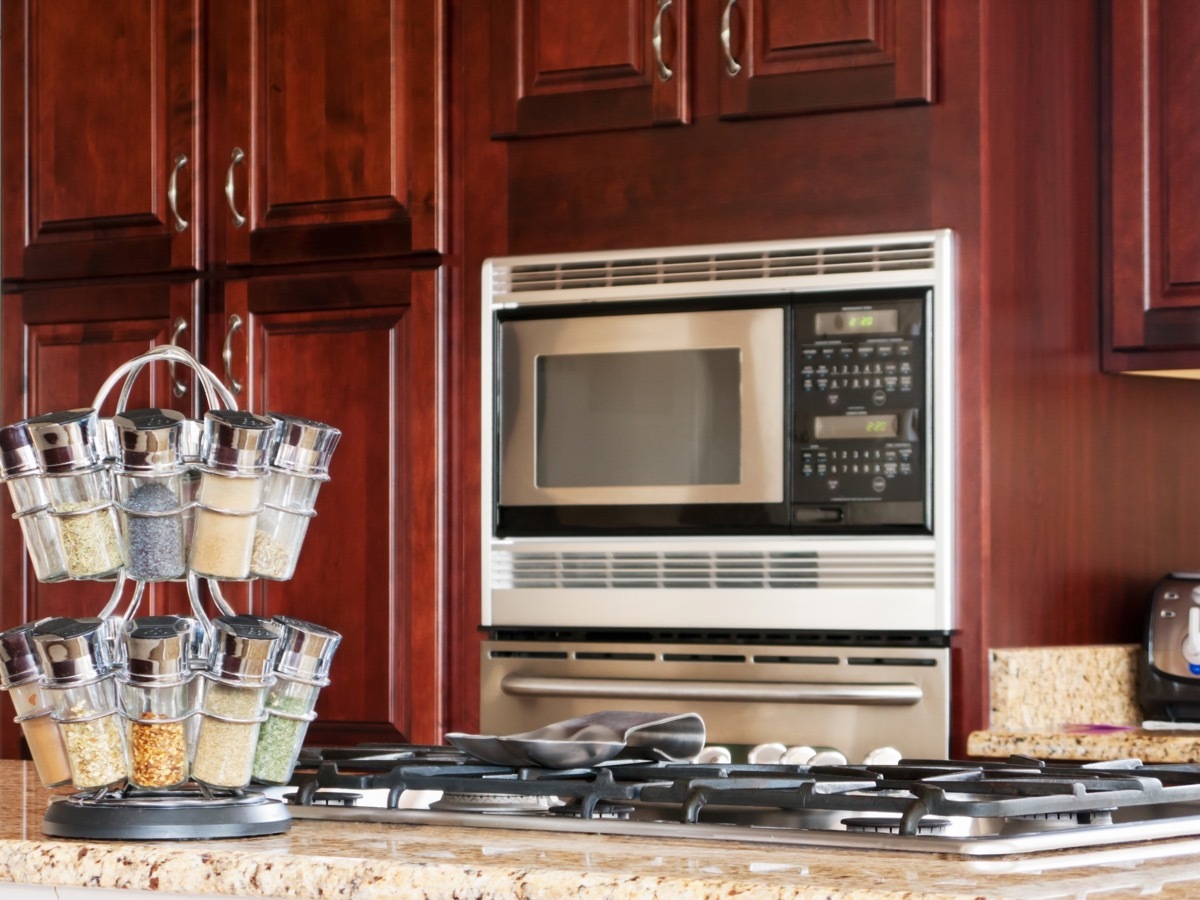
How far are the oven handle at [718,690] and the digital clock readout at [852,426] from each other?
36cm

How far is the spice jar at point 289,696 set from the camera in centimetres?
122

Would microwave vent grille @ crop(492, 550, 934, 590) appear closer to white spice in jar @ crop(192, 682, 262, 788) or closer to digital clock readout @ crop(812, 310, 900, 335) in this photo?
digital clock readout @ crop(812, 310, 900, 335)

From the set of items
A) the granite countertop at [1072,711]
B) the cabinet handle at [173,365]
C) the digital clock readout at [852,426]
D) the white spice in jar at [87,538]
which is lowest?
the granite countertop at [1072,711]

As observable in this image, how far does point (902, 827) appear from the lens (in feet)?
3.54

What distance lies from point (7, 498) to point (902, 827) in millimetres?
2461

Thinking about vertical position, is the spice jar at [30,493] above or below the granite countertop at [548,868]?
above

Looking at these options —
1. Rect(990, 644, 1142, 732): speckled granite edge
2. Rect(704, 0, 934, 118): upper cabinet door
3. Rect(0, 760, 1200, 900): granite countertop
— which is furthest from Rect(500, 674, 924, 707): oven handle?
Rect(0, 760, 1200, 900): granite countertop

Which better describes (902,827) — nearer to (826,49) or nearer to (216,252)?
(826,49)

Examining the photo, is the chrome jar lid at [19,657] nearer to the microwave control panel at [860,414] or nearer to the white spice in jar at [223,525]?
the white spice in jar at [223,525]

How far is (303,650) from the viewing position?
122 centimetres

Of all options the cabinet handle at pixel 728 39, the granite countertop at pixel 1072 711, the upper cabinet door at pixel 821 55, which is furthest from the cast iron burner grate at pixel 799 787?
the cabinet handle at pixel 728 39

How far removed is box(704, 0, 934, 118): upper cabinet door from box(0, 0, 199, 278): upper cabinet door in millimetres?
977

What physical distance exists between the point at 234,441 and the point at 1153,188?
1.91 metres

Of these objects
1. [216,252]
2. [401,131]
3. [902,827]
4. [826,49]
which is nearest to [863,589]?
[826,49]
